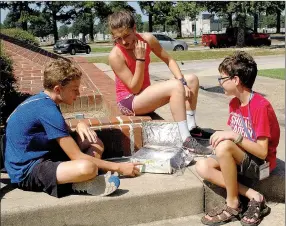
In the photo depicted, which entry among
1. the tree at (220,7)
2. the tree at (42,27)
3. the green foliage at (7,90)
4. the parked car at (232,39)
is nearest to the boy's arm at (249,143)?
the green foliage at (7,90)

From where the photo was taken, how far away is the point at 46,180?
2.77 m

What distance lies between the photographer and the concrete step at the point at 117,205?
2.68m

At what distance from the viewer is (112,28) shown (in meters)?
3.59

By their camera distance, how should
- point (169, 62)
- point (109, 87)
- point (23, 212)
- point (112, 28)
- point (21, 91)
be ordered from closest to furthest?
point (23, 212) → point (112, 28) → point (169, 62) → point (21, 91) → point (109, 87)

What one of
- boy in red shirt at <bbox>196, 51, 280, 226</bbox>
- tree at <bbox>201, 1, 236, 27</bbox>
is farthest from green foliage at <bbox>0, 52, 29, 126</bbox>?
tree at <bbox>201, 1, 236, 27</bbox>

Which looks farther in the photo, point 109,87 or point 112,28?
point 109,87

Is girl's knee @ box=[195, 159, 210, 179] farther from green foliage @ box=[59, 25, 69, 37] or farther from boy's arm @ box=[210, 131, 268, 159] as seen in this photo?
green foliage @ box=[59, 25, 69, 37]

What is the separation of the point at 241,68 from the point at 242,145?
1.67 feet

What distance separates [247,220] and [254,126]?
603mm

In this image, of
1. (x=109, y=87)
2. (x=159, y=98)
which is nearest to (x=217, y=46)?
(x=109, y=87)

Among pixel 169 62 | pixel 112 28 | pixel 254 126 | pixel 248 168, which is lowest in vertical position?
pixel 248 168

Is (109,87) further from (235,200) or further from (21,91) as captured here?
(235,200)

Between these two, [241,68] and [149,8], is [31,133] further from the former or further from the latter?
[149,8]

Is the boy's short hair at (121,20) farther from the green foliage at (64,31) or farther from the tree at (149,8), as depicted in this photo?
the green foliage at (64,31)
